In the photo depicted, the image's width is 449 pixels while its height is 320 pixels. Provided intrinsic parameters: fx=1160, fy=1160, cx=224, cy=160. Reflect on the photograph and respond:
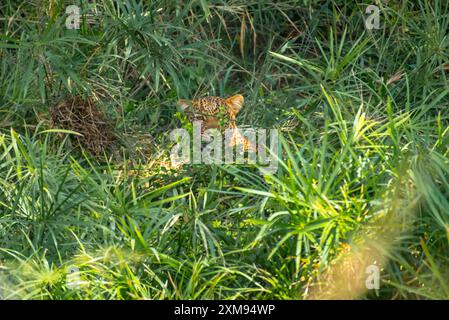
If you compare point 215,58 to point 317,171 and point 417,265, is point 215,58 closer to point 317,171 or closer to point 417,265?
point 317,171

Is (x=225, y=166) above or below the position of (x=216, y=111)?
below

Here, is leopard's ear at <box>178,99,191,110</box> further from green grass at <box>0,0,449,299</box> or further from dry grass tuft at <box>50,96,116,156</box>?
dry grass tuft at <box>50,96,116,156</box>

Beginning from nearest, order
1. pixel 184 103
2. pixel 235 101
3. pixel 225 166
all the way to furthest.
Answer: pixel 225 166
pixel 184 103
pixel 235 101

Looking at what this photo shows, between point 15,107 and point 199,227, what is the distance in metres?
1.62

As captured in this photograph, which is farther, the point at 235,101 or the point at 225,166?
the point at 235,101

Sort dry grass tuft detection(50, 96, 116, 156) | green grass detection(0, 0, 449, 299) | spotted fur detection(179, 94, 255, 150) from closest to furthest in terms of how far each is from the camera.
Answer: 1. green grass detection(0, 0, 449, 299)
2. spotted fur detection(179, 94, 255, 150)
3. dry grass tuft detection(50, 96, 116, 156)

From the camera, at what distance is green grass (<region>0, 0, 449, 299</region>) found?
448 centimetres

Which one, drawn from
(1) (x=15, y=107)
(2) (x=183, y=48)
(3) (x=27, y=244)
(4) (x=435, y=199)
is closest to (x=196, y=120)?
(2) (x=183, y=48)

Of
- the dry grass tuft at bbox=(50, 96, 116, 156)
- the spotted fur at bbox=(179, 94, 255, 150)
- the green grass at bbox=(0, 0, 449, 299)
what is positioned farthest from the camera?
the dry grass tuft at bbox=(50, 96, 116, 156)

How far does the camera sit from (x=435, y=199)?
447 cm

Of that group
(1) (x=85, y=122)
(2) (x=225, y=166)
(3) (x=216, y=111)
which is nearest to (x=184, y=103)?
(3) (x=216, y=111)

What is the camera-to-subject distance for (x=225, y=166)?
5.13m

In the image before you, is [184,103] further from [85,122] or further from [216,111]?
[85,122]

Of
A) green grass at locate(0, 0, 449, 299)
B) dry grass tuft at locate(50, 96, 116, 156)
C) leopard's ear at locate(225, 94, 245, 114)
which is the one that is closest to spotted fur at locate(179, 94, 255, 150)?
A: leopard's ear at locate(225, 94, 245, 114)
